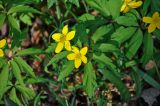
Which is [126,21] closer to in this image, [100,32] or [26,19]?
[100,32]

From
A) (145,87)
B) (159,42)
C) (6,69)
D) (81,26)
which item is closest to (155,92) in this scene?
(145,87)

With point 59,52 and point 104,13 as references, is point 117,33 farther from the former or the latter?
point 59,52

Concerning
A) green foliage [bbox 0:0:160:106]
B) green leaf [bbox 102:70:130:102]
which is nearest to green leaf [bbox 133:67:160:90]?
green foliage [bbox 0:0:160:106]

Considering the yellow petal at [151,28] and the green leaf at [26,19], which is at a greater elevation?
the green leaf at [26,19]

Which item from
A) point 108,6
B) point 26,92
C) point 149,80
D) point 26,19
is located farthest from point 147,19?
point 26,19

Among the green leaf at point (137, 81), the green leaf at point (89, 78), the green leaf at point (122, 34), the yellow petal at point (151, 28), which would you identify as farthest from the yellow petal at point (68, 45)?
the green leaf at point (137, 81)

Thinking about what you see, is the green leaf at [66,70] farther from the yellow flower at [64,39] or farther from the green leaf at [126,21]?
the green leaf at [126,21]

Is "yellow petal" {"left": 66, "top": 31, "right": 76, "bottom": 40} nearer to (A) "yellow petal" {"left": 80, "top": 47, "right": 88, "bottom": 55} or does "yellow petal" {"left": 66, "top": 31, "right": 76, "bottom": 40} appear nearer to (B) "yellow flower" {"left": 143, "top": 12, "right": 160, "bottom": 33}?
(A) "yellow petal" {"left": 80, "top": 47, "right": 88, "bottom": 55}
